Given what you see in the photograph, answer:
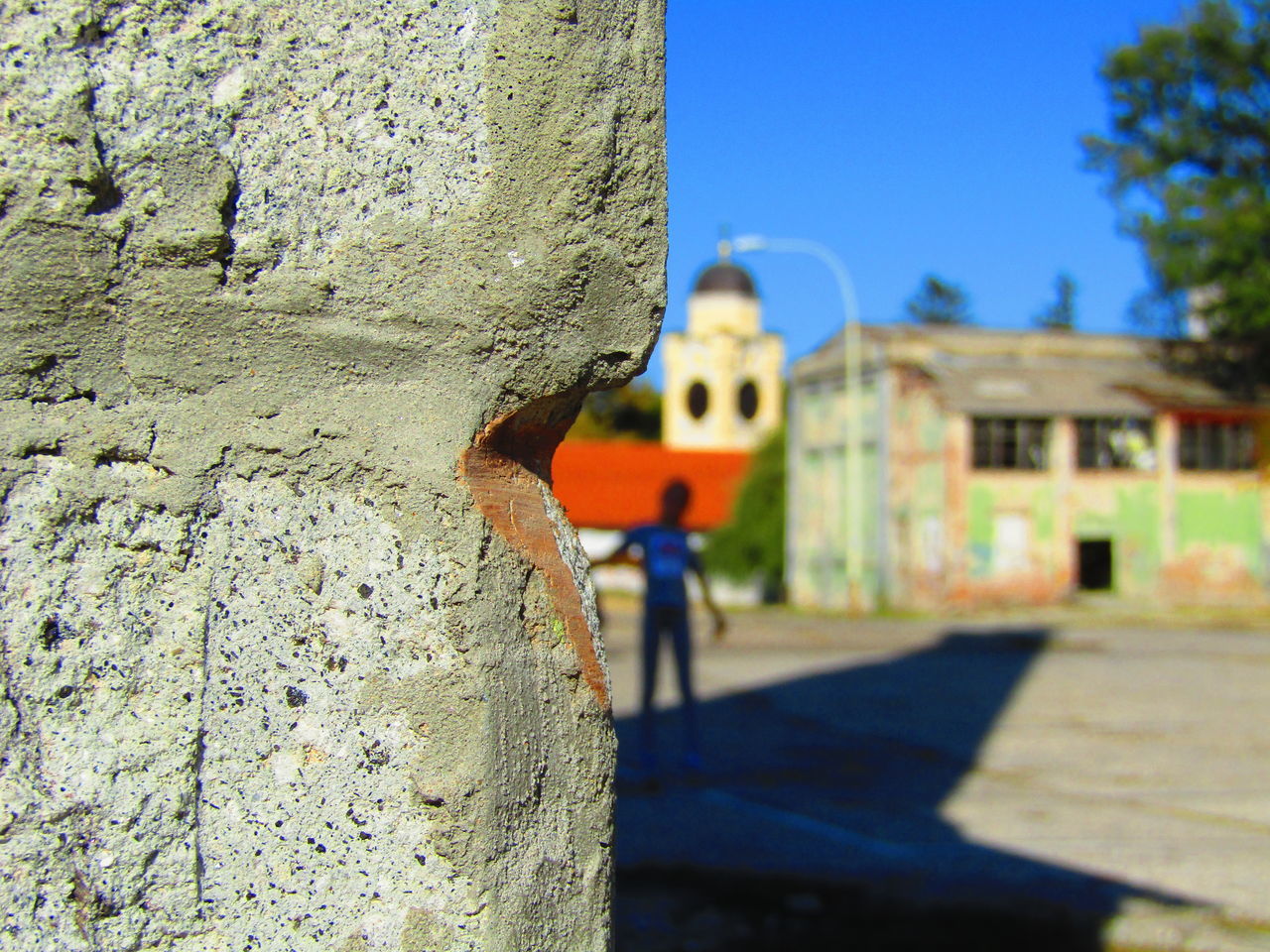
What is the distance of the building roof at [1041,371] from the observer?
91.9 feet

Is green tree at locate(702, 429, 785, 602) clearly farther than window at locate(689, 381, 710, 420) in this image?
No

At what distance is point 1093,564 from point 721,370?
903 inches

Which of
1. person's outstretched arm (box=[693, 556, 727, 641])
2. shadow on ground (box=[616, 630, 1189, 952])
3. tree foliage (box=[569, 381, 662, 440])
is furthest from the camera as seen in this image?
tree foliage (box=[569, 381, 662, 440])

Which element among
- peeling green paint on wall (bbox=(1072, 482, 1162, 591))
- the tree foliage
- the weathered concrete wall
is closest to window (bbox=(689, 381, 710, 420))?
the tree foliage

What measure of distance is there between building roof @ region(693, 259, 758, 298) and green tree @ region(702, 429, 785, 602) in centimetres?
1815

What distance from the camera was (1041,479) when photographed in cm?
2802

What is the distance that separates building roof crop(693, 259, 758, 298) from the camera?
2053 inches

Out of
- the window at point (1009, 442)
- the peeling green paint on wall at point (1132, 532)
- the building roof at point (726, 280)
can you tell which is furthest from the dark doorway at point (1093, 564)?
the building roof at point (726, 280)

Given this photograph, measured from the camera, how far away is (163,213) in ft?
5.45

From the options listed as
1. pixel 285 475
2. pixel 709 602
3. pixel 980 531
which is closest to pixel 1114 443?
pixel 980 531

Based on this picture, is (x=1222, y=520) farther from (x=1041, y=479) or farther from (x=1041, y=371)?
(x=1041, y=371)

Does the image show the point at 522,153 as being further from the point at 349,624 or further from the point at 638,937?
the point at 638,937

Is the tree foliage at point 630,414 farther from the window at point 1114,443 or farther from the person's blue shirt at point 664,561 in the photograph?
the person's blue shirt at point 664,561

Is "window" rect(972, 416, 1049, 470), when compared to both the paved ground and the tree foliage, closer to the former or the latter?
the paved ground
